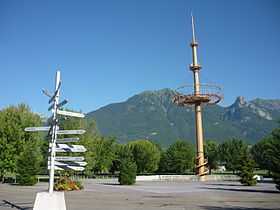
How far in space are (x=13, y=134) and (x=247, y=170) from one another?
99.8 feet

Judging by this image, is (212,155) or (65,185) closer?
(65,185)

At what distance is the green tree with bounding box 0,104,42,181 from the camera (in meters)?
51.1

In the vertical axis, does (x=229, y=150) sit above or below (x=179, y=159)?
above

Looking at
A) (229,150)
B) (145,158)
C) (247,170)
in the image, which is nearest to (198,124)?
(247,170)

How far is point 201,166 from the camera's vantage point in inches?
2352

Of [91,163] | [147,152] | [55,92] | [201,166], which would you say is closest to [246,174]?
[201,166]

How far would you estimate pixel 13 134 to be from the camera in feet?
172

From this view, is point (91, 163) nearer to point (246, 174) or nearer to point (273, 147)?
point (246, 174)

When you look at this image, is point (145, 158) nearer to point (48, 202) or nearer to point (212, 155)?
point (212, 155)

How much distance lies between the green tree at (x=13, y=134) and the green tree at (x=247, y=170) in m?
27.7

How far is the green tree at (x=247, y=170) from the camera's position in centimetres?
4538

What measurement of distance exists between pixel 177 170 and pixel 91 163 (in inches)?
1462

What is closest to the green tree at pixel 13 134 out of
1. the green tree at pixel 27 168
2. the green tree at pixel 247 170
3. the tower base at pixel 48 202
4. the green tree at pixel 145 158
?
the green tree at pixel 27 168

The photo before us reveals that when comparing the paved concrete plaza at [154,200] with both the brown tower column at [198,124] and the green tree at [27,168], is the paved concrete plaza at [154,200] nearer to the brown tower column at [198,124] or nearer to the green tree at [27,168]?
the green tree at [27,168]
